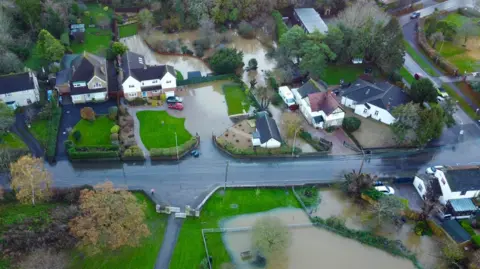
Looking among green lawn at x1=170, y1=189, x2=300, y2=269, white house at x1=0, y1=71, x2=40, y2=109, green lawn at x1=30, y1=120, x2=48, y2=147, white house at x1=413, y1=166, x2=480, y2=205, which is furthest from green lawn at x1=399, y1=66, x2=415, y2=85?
white house at x1=0, y1=71, x2=40, y2=109

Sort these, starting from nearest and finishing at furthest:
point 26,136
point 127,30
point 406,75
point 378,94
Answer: point 26,136, point 378,94, point 406,75, point 127,30

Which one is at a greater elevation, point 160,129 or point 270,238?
point 160,129

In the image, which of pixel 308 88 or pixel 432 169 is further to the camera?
pixel 308 88

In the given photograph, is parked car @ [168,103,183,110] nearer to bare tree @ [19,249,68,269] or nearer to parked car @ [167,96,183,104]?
parked car @ [167,96,183,104]

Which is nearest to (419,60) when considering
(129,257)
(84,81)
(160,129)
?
(160,129)

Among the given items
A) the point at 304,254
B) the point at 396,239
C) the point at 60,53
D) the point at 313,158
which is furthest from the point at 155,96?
the point at 396,239

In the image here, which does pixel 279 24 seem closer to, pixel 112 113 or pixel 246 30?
pixel 246 30

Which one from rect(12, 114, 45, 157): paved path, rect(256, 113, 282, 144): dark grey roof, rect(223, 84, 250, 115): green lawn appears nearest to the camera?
rect(12, 114, 45, 157): paved path
